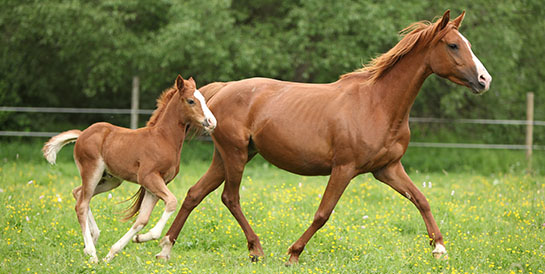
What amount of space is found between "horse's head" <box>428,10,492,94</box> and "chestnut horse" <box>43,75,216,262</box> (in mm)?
2068

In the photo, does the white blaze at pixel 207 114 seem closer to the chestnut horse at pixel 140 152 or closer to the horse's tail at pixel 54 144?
the chestnut horse at pixel 140 152

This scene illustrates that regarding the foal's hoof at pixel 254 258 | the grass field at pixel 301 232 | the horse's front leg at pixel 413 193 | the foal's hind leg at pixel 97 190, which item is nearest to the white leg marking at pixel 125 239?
the grass field at pixel 301 232

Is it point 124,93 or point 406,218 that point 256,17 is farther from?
point 406,218

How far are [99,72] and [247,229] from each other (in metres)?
9.41

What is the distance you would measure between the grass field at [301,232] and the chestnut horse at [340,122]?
0.38 meters

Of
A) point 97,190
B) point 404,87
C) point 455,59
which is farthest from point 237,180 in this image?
point 455,59

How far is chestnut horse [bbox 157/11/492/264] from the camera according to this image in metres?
5.26

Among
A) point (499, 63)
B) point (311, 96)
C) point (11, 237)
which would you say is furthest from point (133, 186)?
point (499, 63)

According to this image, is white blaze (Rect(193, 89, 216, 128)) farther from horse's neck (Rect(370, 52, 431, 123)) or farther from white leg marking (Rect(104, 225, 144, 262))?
horse's neck (Rect(370, 52, 431, 123))

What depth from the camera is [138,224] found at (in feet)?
16.7

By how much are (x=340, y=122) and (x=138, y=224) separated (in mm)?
1986

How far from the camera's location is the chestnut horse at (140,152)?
16.9ft

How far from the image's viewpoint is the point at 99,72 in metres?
14.0

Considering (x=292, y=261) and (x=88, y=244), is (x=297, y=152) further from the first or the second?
(x=88, y=244)
